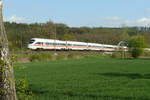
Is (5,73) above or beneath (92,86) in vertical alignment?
above

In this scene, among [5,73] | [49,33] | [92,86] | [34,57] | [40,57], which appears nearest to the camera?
[5,73]

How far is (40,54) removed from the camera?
45.5 metres

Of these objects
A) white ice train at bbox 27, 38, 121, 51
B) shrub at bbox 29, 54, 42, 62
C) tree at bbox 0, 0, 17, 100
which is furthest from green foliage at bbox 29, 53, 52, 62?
tree at bbox 0, 0, 17, 100

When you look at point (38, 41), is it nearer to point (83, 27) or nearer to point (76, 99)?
point (76, 99)

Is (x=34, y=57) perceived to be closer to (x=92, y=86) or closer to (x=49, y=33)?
(x=49, y=33)

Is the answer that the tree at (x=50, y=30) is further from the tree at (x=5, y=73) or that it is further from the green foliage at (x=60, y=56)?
the tree at (x=5, y=73)

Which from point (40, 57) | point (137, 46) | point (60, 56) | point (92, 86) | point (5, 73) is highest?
point (5, 73)

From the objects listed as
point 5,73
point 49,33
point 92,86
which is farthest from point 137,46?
point 5,73

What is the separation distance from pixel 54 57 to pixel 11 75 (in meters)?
47.2

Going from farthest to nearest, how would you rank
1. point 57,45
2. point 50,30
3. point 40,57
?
point 50,30
point 57,45
point 40,57

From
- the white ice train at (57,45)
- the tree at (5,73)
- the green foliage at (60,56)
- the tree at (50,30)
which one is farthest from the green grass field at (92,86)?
the tree at (50,30)

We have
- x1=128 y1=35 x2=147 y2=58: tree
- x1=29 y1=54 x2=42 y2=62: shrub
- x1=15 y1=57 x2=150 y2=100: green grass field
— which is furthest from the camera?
x1=128 y1=35 x2=147 y2=58: tree

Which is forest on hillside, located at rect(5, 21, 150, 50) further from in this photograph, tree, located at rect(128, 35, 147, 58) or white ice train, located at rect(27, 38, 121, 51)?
tree, located at rect(128, 35, 147, 58)

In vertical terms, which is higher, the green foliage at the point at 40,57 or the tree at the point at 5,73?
the tree at the point at 5,73
